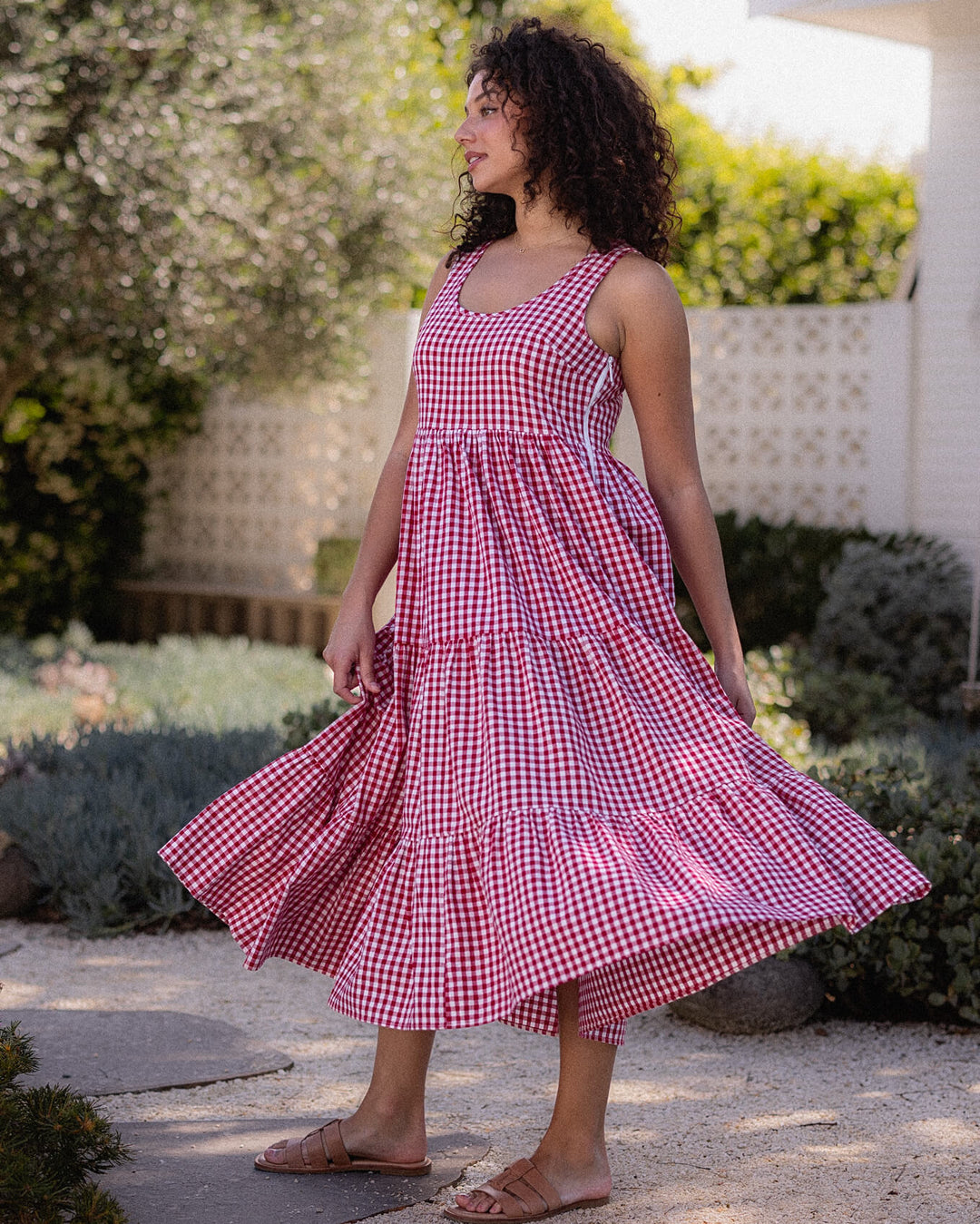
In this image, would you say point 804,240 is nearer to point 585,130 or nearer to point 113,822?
point 113,822

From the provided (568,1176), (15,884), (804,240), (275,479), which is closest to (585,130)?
(568,1176)

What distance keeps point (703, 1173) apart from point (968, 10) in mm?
5473

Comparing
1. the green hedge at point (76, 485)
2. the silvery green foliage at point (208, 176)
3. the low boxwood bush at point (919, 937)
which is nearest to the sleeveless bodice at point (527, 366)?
the low boxwood bush at point (919, 937)

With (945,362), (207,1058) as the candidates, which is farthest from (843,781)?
(945,362)

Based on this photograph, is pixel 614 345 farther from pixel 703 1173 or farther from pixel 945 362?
pixel 945 362

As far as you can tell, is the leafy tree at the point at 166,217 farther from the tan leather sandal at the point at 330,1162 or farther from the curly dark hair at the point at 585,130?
the tan leather sandal at the point at 330,1162

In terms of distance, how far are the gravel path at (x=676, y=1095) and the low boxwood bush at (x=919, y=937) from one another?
0.07 metres

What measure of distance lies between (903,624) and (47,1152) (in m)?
5.05

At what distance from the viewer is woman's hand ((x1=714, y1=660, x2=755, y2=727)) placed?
219 centimetres

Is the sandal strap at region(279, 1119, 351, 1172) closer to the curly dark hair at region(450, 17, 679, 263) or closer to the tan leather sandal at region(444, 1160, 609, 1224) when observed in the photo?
the tan leather sandal at region(444, 1160, 609, 1224)

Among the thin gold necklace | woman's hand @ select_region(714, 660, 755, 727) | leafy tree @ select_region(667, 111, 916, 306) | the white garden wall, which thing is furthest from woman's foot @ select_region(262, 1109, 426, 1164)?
leafy tree @ select_region(667, 111, 916, 306)

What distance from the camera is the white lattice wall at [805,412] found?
7359mm

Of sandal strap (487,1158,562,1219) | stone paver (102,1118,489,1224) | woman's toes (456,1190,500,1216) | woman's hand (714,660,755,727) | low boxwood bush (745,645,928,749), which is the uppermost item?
woman's hand (714,660,755,727)

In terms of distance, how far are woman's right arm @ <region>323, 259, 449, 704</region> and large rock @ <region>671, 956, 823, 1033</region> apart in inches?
49.3
